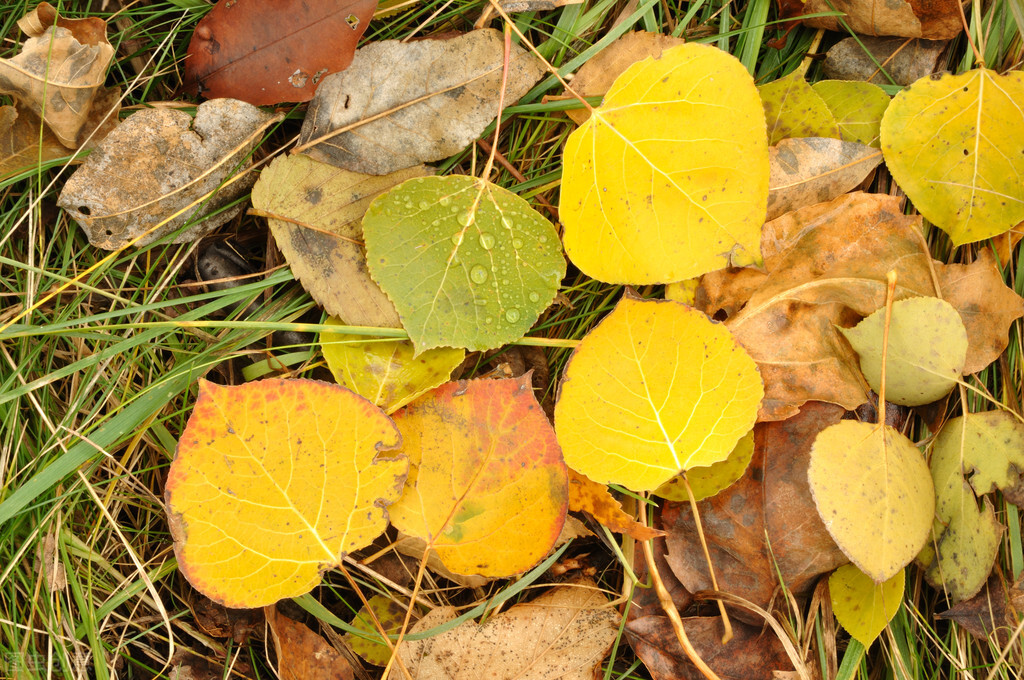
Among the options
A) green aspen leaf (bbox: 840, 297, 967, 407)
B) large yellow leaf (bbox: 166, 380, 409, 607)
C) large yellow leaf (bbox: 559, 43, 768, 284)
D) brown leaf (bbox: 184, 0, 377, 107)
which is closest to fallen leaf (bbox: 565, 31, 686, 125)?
large yellow leaf (bbox: 559, 43, 768, 284)

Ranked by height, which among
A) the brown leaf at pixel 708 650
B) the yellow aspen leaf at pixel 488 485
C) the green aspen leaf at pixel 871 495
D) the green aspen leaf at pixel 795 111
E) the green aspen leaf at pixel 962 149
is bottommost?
the brown leaf at pixel 708 650

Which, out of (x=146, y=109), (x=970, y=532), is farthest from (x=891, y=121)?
(x=146, y=109)

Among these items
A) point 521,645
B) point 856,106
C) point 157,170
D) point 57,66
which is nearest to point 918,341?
point 856,106

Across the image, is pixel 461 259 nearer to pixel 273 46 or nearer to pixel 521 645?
pixel 273 46

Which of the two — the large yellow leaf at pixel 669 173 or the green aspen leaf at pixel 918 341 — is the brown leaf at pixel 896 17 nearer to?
the large yellow leaf at pixel 669 173

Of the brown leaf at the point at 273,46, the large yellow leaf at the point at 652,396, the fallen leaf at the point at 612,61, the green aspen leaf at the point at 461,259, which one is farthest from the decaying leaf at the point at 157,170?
the large yellow leaf at the point at 652,396
